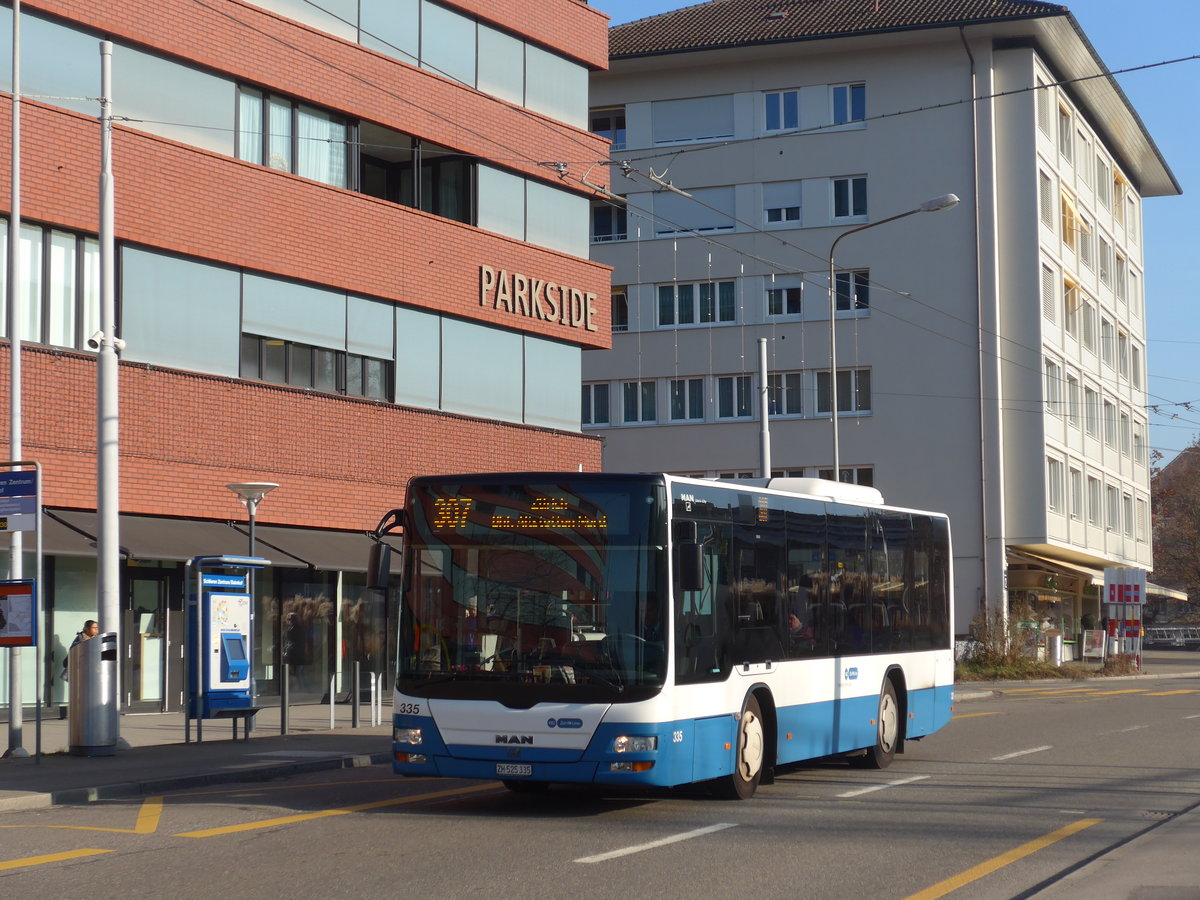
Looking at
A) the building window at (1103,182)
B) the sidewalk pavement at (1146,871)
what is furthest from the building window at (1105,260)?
the sidewalk pavement at (1146,871)

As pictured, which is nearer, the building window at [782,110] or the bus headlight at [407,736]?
the bus headlight at [407,736]

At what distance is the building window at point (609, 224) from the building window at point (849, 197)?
6993 millimetres

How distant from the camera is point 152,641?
2480cm

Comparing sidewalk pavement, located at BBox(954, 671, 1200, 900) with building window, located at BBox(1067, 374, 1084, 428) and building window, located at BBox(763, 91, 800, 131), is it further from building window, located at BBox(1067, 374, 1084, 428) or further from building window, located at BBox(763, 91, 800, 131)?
building window, located at BBox(1067, 374, 1084, 428)

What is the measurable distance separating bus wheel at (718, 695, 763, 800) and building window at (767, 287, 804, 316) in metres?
41.3

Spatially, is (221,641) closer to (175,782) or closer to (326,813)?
(175,782)

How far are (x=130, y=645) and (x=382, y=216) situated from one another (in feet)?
29.7

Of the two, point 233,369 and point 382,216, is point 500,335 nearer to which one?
point 382,216

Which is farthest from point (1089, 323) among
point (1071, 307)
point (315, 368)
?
point (315, 368)

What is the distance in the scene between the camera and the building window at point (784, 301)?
178ft

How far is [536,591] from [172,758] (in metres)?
6.46

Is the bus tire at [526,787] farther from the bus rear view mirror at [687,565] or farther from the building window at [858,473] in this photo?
the building window at [858,473]

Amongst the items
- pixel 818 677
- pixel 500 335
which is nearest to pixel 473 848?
pixel 818 677

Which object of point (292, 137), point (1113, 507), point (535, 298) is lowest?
point (1113, 507)
